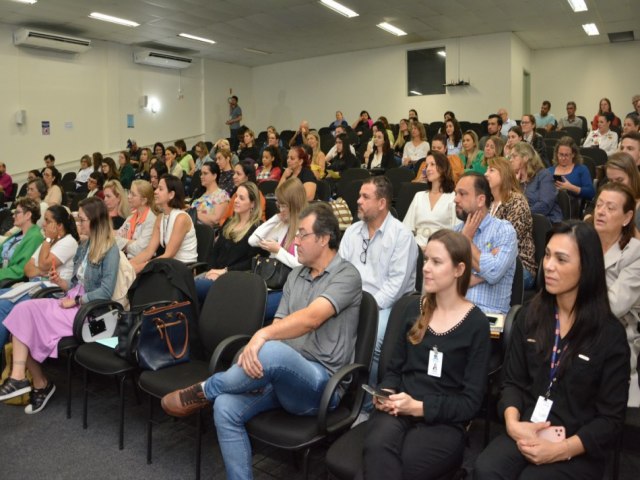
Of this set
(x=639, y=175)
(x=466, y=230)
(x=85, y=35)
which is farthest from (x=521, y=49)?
(x=466, y=230)

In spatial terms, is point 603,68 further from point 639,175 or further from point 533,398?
point 533,398

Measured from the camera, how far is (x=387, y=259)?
118 inches

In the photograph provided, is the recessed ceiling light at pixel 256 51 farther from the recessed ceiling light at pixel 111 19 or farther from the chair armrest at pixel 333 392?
the chair armrest at pixel 333 392

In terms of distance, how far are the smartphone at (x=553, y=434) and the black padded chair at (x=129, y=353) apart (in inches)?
79.5

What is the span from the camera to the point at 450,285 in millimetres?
2076

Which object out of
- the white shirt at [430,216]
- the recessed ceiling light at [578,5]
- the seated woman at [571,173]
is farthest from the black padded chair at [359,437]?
the recessed ceiling light at [578,5]

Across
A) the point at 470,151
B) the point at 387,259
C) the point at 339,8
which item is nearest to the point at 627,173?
the point at 387,259

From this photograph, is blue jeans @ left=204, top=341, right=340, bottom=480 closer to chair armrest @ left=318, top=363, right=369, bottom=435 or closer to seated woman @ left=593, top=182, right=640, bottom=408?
chair armrest @ left=318, top=363, right=369, bottom=435

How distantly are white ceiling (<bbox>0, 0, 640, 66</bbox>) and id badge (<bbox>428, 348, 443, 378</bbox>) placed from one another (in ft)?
27.0

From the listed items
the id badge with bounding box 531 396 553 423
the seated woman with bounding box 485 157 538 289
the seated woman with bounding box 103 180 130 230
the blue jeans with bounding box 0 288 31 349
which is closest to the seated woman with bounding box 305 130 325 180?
the seated woman with bounding box 103 180 130 230

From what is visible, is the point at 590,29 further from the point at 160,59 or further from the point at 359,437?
the point at 359,437

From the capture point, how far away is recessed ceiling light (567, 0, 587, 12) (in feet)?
30.1

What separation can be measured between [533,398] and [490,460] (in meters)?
0.27

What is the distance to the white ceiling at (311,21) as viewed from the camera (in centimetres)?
926
